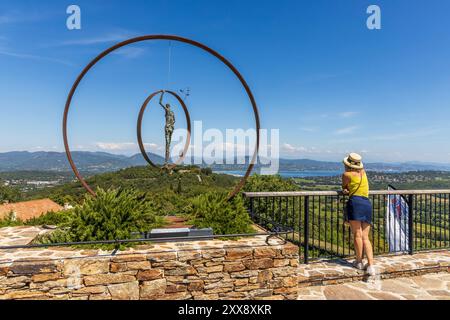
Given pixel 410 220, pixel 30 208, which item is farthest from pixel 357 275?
pixel 30 208

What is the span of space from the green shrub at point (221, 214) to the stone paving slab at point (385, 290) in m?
1.39

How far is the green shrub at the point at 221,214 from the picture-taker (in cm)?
473

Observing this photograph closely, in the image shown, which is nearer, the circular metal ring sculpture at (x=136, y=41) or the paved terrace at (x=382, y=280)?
the paved terrace at (x=382, y=280)

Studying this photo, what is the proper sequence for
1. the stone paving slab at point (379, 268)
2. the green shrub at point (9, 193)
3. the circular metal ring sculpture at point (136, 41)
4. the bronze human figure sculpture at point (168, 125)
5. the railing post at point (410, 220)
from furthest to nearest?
the green shrub at point (9, 193), the bronze human figure sculpture at point (168, 125), the railing post at point (410, 220), the circular metal ring sculpture at point (136, 41), the stone paving slab at point (379, 268)

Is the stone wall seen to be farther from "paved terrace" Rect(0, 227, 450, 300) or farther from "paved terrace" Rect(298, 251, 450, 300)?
"paved terrace" Rect(298, 251, 450, 300)

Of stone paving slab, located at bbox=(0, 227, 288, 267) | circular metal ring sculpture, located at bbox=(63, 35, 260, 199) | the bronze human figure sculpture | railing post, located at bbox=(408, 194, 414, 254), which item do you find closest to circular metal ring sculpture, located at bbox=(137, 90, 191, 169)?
the bronze human figure sculpture

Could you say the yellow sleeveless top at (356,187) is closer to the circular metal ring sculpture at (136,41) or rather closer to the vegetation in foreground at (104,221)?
the circular metal ring sculpture at (136,41)

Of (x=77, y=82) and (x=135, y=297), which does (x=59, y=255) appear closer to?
(x=135, y=297)

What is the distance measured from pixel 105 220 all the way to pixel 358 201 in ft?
12.9

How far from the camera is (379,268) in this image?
15.7 feet

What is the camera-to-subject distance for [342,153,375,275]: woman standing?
434 centimetres

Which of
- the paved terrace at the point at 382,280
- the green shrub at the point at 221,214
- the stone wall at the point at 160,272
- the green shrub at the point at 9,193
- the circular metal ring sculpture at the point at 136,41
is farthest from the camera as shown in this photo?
the green shrub at the point at 9,193

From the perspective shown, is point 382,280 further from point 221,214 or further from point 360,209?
point 221,214

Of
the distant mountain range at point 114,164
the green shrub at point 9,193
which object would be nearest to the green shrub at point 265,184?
the distant mountain range at point 114,164
